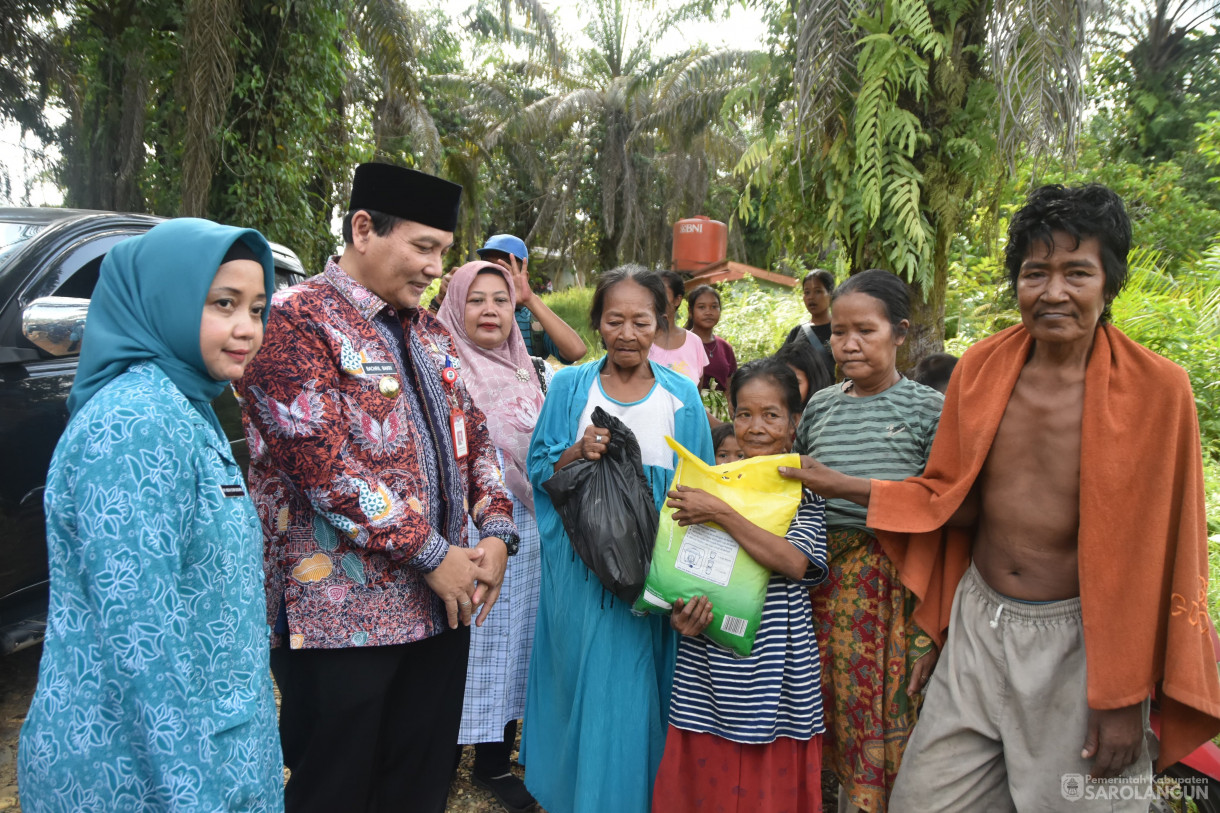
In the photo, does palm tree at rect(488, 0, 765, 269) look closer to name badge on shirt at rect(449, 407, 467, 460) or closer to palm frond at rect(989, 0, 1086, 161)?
palm frond at rect(989, 0, 1086, 161)

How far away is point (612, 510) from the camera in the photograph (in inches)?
100.0

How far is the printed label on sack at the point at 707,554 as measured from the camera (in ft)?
7.57

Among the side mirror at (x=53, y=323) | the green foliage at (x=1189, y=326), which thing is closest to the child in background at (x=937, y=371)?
the green foliage at (x=1189, y=326)

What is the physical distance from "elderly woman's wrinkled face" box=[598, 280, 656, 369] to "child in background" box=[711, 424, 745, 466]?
19.2 inches

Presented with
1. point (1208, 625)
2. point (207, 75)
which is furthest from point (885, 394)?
point (207, 75)

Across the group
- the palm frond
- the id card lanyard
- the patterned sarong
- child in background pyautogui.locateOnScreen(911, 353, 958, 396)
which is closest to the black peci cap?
the id card lanyard

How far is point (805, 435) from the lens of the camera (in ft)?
8.93

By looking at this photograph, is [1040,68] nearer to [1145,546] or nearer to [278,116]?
[1145,546]

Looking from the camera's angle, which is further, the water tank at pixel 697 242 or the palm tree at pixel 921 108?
the water tank at pixel 697 242

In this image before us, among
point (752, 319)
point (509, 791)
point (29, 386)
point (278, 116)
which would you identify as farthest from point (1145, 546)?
point (752, 319)

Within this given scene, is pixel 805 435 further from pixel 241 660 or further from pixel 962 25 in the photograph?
pixel 962 25

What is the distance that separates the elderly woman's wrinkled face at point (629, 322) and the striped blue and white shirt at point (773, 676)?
822mm

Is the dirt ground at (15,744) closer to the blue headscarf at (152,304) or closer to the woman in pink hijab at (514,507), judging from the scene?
the woman in pink hijab at (514,507)

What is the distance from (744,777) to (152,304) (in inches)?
79.6
